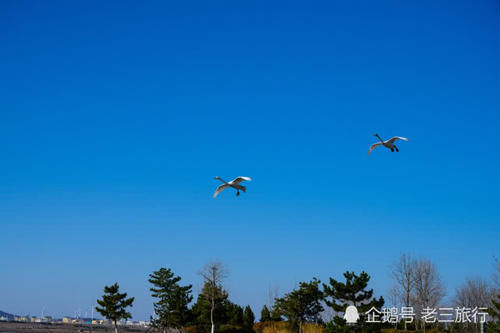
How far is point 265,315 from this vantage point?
191 feet

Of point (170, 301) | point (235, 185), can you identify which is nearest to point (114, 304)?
point (170, 301)

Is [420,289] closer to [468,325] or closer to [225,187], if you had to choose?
[468,325]

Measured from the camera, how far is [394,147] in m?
21.8

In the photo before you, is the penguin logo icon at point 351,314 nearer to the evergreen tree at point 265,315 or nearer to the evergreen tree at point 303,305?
the evergreen tree at point 303,305

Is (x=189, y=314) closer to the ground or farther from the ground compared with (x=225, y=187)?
closer to the ground

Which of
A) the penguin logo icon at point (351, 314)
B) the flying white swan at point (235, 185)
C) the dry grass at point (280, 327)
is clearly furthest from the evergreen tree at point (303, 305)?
the flying white swan at point (235, 185)

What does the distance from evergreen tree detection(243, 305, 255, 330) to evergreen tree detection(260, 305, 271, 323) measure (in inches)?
59.7

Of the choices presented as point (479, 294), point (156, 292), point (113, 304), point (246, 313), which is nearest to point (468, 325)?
point (479, 294)

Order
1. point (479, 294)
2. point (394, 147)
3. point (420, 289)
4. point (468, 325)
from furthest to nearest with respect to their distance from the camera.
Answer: point (479, 294), point (420, 289), point (468, 325), point (394, 147)

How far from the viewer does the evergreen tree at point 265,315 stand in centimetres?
5785

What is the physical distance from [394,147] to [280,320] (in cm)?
3758

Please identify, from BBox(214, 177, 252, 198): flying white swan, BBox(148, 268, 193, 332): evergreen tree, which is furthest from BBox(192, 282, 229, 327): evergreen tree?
BBox(214, 177, 252, 198): flying white swan

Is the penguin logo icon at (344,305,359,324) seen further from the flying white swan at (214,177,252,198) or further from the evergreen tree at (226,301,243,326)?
the evergreen tree at (226,301,243,326)

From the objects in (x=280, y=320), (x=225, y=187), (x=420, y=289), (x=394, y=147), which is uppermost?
(x=394, y=147)
